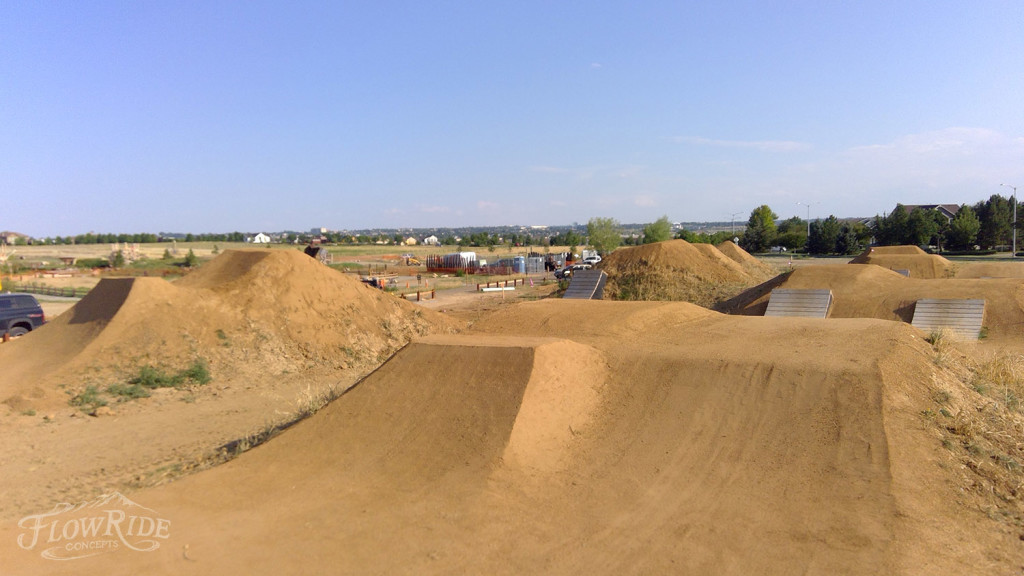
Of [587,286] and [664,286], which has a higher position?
[587,286]

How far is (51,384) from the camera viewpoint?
14.4 meters

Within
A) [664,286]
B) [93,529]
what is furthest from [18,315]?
[664,286]

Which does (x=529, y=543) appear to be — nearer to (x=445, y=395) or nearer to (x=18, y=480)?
(x=445, y=395)

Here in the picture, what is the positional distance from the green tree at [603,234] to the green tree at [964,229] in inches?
1339

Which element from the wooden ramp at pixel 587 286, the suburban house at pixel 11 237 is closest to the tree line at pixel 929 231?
the wooden ramp at pixel 587 286

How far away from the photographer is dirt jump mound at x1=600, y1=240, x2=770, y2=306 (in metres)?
30.7

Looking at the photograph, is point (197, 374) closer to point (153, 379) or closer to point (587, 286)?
point (153, 379)

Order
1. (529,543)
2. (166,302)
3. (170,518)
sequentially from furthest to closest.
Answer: (166,302) < (170,518) < (529,543)

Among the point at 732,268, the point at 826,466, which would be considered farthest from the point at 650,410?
the point at 732,268

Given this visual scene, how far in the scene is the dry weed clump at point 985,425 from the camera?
22.1ft

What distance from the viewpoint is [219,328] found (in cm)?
1770

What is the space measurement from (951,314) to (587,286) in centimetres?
1406

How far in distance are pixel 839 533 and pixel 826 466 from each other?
1147mm

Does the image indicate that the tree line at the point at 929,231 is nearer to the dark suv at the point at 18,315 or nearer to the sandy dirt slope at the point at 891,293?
the sandy dirt slope at the point at 891,293
